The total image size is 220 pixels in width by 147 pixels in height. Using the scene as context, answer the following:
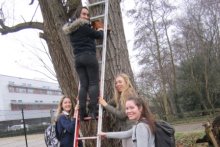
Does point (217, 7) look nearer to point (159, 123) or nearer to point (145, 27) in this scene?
point (145, 27)

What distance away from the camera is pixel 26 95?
55.1m

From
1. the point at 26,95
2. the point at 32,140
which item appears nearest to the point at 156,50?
the point at 32,140

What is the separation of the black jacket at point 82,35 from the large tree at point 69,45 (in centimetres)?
71

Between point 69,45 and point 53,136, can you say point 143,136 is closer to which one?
point 53,136

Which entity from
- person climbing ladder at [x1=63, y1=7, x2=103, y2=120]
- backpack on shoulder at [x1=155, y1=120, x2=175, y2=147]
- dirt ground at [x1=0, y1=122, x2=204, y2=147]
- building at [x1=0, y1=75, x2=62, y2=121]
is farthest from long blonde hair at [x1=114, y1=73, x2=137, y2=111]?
building at [x1=0, y1=75, x2=62, y2=121]

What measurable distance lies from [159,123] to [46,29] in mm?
3891

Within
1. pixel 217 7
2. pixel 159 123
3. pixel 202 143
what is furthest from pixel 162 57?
pixel 159 123

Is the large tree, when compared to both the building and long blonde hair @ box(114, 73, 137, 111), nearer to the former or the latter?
long blonde hair @ box(114, 73, 137, 111)

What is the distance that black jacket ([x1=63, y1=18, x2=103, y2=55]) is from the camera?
4.86 metres

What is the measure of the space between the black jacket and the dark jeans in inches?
3.8

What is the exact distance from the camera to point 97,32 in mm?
5039

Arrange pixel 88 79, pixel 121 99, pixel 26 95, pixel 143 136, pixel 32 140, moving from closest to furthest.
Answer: pixel 143 136 < pixel 121 99 < pixel 88 79 < pixel 32 140 < pixel 26 95

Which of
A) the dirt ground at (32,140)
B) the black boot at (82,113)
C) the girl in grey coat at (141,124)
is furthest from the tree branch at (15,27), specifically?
the dirt ground at (32,140)

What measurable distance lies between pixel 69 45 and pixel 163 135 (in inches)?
116
